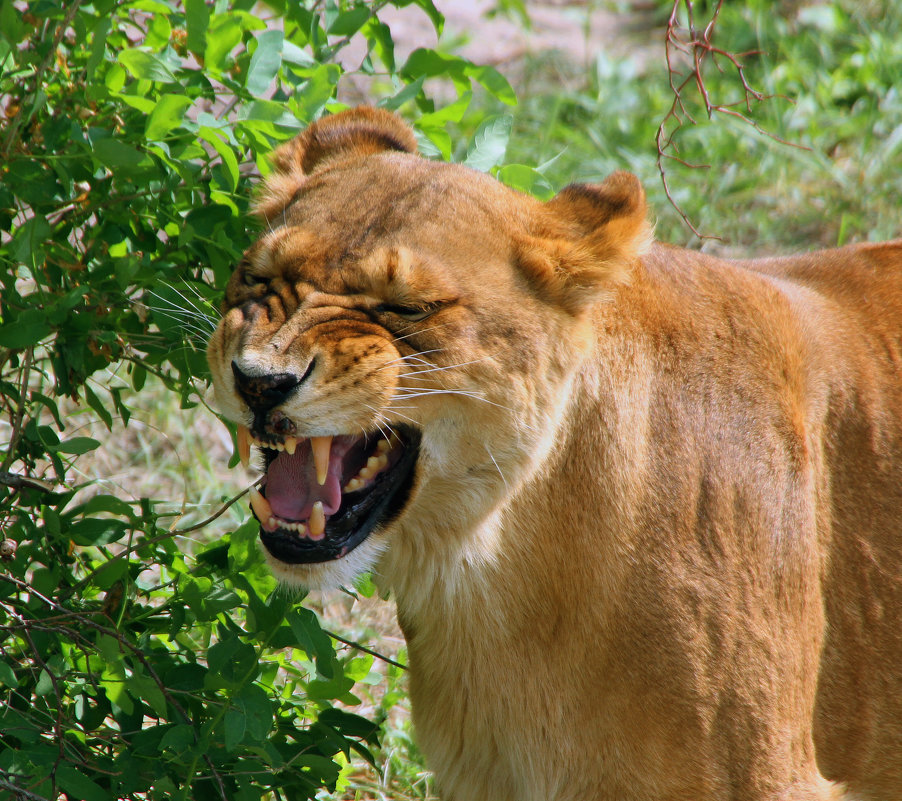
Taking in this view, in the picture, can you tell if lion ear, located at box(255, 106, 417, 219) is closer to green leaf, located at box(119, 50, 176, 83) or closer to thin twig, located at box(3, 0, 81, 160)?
green leaf, located at box(119, 50, 176, 83)

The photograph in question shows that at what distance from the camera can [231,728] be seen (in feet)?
7.58

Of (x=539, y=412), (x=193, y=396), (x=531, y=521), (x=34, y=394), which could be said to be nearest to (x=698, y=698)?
(x=531, y=521)

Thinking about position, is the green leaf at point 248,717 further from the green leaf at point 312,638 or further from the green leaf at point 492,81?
the green leaf at point 492,81

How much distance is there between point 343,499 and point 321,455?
0.47ft

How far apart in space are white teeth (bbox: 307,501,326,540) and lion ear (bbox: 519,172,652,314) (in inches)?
24.0

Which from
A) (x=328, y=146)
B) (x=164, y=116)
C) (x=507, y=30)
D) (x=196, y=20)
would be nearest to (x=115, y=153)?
(x=164, y=116)

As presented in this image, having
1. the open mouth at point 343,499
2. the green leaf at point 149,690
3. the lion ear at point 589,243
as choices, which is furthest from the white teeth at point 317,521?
the lion ear at point 589,243

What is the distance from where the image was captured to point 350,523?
2.25m

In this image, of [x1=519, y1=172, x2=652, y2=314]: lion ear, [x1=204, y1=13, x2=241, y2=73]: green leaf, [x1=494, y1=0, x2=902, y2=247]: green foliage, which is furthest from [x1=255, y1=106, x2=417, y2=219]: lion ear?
[x1=494, y1=0, x2=902, y2=247]: green foliage

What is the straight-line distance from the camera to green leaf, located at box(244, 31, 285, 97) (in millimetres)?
2520

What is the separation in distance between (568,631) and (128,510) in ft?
3.25

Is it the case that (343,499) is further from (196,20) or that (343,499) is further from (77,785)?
(196,20)

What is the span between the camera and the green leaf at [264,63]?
252 cm

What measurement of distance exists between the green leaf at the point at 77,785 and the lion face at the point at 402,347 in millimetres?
595
